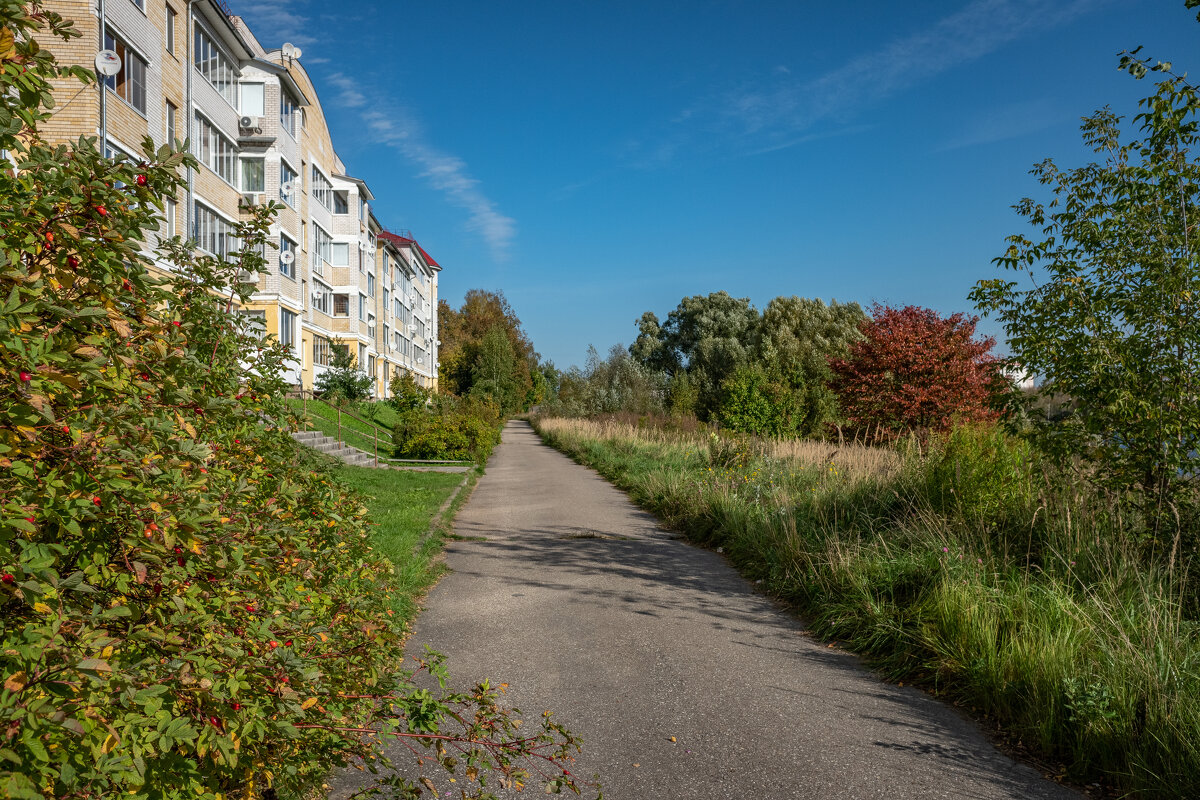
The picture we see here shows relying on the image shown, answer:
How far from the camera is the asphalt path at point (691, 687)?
142 inches

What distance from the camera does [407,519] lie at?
1055cm

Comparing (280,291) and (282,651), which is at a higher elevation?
(280,291)

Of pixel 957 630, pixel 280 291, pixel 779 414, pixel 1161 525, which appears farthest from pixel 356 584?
pixel 280 291

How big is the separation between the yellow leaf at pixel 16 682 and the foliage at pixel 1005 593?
423 cm

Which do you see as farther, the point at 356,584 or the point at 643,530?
the point at 643,530

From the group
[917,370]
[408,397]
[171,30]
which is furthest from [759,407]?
[171,30]

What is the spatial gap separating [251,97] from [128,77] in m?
10.6

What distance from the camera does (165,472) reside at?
184 centimetres

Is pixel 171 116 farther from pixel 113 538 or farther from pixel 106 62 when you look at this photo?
pixel 113 538

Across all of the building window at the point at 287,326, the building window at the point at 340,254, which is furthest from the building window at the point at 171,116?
the building window at the point at 340,254

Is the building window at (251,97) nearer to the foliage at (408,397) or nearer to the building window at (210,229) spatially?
the building window at (210,229)

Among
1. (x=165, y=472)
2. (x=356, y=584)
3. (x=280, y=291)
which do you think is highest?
(x=280, y=291)

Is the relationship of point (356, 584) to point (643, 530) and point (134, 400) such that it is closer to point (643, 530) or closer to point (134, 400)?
point (134, 400)

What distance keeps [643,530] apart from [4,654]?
9.78m
